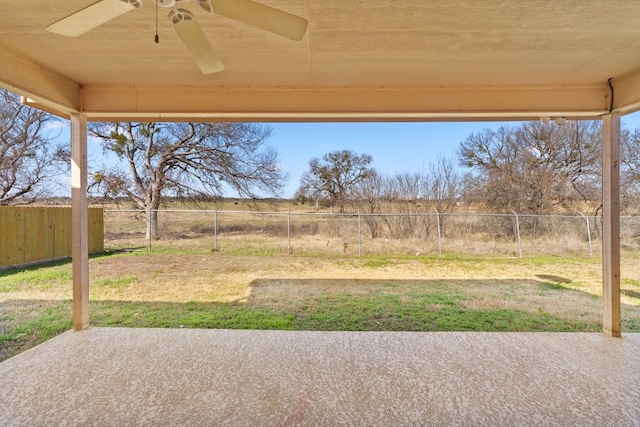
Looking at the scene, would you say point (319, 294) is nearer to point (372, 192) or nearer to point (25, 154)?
point (372, 192)

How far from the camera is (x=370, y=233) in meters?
7.01

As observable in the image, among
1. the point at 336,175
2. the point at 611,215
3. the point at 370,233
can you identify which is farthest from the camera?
the point at 336,175

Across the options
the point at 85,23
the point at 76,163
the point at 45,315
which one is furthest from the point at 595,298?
the point at 45,315

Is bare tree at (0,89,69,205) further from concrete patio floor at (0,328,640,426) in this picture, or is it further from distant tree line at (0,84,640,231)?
concrete patio floor at (0,328,640,426)

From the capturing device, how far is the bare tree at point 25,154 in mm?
5590

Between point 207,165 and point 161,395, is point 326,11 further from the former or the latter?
point 207,165

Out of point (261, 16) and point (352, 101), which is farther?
point (352, 101)

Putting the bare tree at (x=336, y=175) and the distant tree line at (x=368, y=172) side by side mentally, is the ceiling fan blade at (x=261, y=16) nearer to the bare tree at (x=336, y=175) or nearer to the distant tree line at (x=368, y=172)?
the distant tree line at (x=368, y=172)

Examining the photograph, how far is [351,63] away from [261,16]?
3.60 ft

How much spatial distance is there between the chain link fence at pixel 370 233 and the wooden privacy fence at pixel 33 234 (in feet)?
4.28

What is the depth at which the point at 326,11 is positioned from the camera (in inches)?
64.1

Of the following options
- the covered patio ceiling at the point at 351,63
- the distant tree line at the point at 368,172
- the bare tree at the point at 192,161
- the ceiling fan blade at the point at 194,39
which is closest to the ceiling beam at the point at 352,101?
the covered patio ceiling at the point at 351,63

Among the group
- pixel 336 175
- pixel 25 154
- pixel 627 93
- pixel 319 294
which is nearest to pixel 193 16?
pixel 627 93

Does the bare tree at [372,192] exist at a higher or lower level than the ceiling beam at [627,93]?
lower
